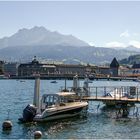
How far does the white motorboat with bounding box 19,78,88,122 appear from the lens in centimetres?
4484

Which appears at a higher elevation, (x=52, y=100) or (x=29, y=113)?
(x=52, y=100)

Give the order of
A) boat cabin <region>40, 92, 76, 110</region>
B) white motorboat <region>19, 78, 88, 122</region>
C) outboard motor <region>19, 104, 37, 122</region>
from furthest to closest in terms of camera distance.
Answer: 1. boat cabin <region>40, 92, 76, 110</region>
2. white motorboat <region>19, 78, 88, 122</region>
3. outboard motor <region>19, 104, 37, 122</region>

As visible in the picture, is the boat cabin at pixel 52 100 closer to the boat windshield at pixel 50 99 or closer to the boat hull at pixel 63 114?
the boat windshield at pixel 50 99

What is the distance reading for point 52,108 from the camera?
46188 millimetres

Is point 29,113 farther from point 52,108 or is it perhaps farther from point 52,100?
point 52,100

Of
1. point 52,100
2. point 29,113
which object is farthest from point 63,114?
point 29,113

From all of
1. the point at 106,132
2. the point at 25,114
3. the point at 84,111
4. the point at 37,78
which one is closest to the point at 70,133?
the point at 106,132

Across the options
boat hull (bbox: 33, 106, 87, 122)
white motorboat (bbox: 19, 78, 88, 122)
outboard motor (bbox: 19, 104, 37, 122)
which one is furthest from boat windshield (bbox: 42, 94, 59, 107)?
outboard motor (bbox: 19, 104, 37, 122)

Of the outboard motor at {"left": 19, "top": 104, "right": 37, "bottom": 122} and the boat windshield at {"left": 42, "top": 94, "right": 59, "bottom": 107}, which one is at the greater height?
the boat windshield at {"left": 42, "top": 94, "right": 59, "bottom": 107}

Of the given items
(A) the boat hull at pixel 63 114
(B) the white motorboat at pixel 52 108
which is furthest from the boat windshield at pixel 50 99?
(A) the boat hull at pixel 63 114

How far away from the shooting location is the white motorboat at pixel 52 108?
44.8 meters

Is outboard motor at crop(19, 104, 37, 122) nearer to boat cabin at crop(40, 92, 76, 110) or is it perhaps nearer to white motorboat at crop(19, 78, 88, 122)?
white motorboat at crop(19, 78, 88, 122)

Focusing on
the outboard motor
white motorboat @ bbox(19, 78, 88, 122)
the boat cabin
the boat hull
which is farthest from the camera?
the boat cabin

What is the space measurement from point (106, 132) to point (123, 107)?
544 inches
